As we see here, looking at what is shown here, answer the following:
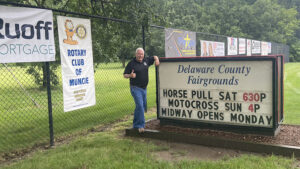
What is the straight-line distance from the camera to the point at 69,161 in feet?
15.5

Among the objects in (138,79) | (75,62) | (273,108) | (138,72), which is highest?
(75,62)

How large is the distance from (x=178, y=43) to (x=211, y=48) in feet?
14.4

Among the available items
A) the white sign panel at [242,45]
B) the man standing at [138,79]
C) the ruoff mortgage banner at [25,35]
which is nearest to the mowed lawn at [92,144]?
the man standing at [138,79]

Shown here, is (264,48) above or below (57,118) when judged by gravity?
above

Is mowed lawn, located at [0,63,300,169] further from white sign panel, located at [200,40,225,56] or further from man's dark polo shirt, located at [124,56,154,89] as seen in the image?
white sign panel, located at [200,40,225,56]

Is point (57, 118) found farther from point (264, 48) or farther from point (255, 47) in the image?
point (264, 48)

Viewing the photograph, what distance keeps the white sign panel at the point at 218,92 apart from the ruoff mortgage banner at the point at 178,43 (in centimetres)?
295

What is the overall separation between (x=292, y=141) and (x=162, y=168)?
2.52 m

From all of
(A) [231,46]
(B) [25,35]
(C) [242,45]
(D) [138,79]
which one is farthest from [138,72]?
(C) [242,45]

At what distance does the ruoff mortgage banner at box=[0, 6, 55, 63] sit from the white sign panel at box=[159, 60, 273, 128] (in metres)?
2.60

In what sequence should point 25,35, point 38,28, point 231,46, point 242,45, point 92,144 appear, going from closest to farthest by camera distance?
point 25,35 < point 38,28 < point 92,144 < point 231,46 < point 242,45

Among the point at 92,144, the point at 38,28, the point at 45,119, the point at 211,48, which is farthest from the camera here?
the point at 211,48

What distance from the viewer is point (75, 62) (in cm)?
604

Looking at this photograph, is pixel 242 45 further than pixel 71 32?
Yes
